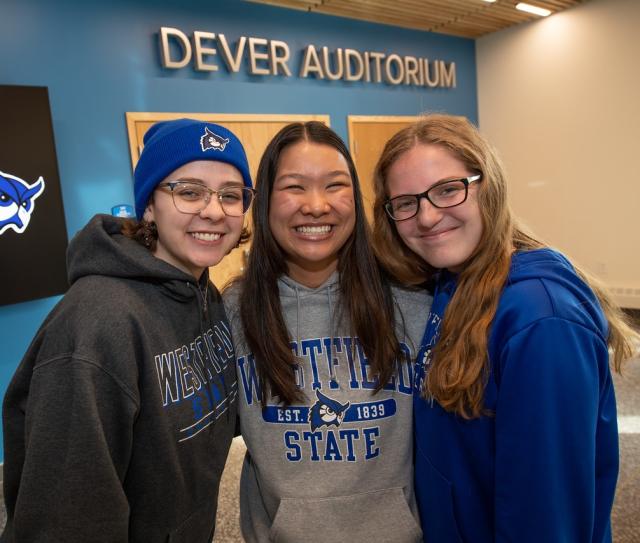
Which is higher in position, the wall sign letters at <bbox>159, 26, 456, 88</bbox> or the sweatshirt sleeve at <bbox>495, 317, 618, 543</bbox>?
the wall sign letters at <bbox>159, 26, 456, 88</bbox>

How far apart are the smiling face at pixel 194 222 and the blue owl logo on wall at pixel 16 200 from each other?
2253mm

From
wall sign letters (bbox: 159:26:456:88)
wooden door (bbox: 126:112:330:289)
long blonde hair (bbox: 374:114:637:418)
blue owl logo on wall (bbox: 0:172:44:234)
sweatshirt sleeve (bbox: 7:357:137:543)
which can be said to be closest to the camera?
sweatshirt sleeve (bbox: 7:357:137:543)

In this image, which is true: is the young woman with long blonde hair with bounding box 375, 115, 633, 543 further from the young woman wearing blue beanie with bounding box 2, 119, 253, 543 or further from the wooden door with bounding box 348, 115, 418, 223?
the wooden door with bounding box 348, 115, 418, 223

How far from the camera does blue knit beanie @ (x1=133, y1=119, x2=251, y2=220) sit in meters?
1.26

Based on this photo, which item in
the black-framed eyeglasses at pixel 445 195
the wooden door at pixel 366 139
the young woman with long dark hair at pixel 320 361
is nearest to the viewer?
the black-framed eyeglasses at pixel 445 195

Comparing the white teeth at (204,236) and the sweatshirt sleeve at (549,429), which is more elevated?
the white teeth at (204,236)

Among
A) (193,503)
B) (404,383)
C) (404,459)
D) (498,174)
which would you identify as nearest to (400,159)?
(498,174)

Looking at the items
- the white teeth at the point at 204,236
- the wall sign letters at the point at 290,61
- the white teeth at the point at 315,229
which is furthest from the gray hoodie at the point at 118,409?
the wall sign letters at the point at 290,61

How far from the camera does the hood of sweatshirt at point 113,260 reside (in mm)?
1135

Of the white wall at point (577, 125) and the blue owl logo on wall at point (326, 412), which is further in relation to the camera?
the white wall at point (577, 125)

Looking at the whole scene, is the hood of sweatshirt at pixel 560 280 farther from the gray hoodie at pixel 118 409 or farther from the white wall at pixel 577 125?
the white wall at pixel 577 125

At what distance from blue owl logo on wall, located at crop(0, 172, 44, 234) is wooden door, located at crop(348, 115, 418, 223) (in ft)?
10.2

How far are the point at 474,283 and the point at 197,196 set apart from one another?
30.0 inches

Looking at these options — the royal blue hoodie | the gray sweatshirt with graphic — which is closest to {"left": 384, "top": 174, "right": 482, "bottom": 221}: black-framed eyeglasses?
the royal blue hoodie
